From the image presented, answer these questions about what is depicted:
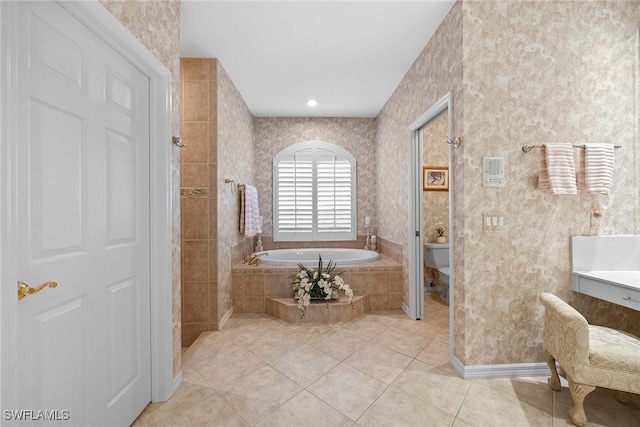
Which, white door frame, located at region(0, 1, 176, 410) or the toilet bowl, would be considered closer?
white door frame, located at region(0, 1, 176, 410)

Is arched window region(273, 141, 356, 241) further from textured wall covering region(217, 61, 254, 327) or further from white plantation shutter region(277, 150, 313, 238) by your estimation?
textured wall covering region(217, 61, 254, 327)

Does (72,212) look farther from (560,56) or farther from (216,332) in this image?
(560,56)

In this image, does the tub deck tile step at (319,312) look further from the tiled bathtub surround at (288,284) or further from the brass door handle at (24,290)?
the brass door handle at (24,290)

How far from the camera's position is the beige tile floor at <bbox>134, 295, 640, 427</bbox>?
164 centimetres

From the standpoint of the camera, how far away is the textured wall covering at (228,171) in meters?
2.90

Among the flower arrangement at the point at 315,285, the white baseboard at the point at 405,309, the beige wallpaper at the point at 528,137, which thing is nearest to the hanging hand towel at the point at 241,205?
the flower arrangement at the point at 315,285

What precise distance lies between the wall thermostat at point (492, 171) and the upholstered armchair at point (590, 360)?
2.90 feet

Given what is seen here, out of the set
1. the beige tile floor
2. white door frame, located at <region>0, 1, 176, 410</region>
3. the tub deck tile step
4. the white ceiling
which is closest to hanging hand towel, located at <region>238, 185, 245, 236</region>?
the tub deck tile step

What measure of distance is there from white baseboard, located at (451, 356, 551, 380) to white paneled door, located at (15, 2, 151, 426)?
2165mm

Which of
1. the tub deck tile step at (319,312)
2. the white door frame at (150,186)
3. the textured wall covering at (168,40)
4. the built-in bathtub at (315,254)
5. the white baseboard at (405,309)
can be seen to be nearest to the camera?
the white door frame at (150,186)

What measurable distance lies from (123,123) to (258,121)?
127 inches

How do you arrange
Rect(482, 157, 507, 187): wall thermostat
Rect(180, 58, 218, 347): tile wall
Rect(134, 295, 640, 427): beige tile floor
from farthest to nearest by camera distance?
Rect(180, 58, 218, 347): tile wall, Rect(482, 157, 507, 187): wall thermostat, Rect(134, 295, 640, 427): beige tile floor

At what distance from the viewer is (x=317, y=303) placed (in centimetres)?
309

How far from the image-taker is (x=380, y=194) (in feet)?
14.5
